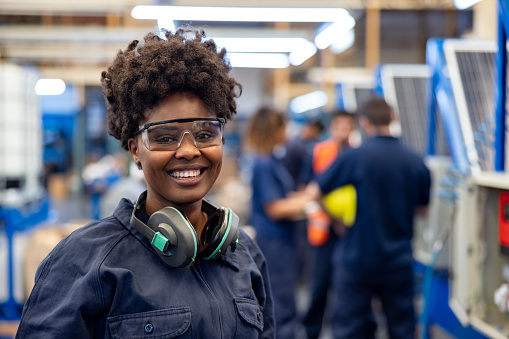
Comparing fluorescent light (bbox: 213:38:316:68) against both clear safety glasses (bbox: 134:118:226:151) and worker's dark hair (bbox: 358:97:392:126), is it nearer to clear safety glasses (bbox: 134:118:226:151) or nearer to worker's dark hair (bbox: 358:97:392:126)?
worker's dark hair (bbox: 358:97:392:126)

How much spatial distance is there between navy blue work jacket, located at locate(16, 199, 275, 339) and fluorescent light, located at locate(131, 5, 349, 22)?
2.66 m

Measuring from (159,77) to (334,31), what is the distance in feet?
11.5

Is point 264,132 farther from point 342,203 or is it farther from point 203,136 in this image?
point 203,136

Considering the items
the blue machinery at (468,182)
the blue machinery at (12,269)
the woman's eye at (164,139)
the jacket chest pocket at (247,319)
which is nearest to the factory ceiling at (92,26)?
the blue machinery at (468,182)

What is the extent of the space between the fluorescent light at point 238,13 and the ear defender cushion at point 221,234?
257 cm

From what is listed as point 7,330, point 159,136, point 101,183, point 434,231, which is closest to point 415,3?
point 434,231

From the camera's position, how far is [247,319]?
1314 millimetres

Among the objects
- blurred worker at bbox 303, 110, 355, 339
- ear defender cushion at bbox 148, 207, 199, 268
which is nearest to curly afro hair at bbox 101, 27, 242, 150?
ear defender cushion at bbox 148, 207, 199, 268

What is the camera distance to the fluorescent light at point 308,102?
10784 mm

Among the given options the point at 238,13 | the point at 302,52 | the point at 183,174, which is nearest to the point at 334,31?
the point at 302,52

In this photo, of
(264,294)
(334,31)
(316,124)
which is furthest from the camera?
(316,124)

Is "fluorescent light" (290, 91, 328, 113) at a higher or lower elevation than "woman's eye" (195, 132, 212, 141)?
higher

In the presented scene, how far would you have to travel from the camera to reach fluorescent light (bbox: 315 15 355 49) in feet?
→ 13.6

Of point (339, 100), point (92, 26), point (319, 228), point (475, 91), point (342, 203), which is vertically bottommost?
point (319, 228)
